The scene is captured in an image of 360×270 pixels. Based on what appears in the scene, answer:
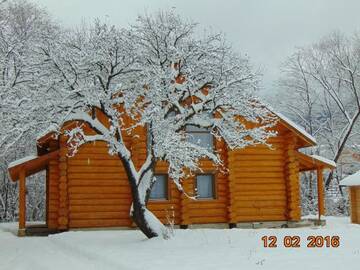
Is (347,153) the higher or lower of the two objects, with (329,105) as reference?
lower

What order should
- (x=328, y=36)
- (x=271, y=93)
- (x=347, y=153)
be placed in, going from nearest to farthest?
(x=347, y=153)
(x=328, y=36)
(x=271, y=93)

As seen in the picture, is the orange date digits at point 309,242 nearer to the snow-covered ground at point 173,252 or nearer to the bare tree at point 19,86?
the snow-covered ground at point 173,252

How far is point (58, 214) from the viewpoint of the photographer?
787 inches

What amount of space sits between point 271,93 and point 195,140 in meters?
24.8

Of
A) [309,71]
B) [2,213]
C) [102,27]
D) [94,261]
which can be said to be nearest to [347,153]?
[309,71]

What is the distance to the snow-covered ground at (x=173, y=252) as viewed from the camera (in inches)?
432

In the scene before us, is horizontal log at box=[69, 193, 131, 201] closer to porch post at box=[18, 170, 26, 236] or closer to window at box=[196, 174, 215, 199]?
porch post at box=[18, 170, 26, 236]

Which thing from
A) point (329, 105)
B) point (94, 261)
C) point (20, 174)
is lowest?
point (94, 261)

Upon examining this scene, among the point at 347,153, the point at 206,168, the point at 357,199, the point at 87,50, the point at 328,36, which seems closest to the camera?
the point at 87,50

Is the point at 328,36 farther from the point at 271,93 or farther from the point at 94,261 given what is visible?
the point at 94,261

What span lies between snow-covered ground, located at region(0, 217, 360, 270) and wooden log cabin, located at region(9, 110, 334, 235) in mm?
1858

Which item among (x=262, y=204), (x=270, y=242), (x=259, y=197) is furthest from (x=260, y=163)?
(x=270, y=242)

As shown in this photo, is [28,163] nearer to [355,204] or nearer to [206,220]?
[206,220]

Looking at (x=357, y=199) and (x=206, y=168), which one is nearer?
(x=206, y=168)
